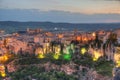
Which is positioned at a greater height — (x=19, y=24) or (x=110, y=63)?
(x=110, y=63)

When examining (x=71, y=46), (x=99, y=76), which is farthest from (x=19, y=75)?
(x=71, y=46)

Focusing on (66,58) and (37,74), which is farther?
(66,58)

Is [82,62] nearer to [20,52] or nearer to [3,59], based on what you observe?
[3,59]

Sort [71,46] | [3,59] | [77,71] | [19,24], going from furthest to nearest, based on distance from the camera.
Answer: [19,24] → [71,46] → [3,59] → [77,71]

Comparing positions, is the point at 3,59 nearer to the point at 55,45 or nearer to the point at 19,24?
the point at 55,45

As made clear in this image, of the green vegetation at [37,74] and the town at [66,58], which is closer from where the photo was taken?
the green vegetation at [37,74]

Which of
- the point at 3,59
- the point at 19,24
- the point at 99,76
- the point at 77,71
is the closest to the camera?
the point at 99,76

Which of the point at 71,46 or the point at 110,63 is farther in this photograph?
the point at 71,46

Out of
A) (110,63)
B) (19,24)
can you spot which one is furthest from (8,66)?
(19,24)

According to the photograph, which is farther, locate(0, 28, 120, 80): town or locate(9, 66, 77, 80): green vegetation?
locate(0, 28, 120, 80): town
